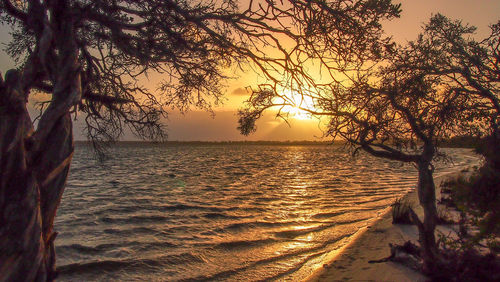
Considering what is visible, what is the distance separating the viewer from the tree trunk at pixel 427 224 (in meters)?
6.07

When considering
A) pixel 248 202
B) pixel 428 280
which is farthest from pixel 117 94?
pixel 248 202

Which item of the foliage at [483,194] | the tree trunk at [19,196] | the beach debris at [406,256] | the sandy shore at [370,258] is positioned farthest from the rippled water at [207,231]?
the tree trunk at [19,196]

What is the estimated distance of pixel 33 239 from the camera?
3.69m

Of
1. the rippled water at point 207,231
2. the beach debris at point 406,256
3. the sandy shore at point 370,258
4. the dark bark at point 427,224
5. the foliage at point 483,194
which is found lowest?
the rippled water at point 207,231

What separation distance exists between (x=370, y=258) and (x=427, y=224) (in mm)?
1843

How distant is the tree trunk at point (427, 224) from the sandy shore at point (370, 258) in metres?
0.35

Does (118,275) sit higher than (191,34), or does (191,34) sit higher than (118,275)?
(191,34)

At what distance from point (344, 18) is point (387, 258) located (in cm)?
558

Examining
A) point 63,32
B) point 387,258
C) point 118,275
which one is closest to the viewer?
point 63,32

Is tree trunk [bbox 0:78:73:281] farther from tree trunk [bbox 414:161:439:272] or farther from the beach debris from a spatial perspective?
the beach debris

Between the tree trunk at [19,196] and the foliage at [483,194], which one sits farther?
the foliage at [483,194]

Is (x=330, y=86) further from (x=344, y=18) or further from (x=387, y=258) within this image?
(x=387, y=258)

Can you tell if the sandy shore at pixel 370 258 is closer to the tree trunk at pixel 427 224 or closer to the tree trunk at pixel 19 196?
the tree trunk at pixel 427 224

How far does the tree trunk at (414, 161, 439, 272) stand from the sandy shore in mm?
354
